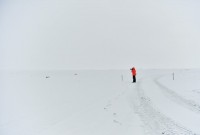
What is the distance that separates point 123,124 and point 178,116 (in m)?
2.44

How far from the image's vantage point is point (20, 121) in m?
9.34

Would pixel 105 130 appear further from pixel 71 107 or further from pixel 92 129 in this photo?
pixel 71 107

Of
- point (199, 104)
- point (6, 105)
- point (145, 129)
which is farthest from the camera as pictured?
point (6, 105)

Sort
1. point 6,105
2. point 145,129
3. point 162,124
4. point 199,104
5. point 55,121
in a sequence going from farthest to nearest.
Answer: point 6,105 → point 199,104 → point 55,121 → point 162,124 → point 145,129

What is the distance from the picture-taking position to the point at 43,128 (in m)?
8.20

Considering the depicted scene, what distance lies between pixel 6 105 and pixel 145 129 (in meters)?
8.20

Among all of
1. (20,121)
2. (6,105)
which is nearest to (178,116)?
(20,121)

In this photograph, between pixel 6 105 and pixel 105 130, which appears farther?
pixel 6 105

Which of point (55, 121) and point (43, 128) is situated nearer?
point (43, 128)

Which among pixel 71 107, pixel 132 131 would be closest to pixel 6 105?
pixel 71 107

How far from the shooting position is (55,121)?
9133 millimetres

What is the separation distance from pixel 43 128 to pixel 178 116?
5.08 meters

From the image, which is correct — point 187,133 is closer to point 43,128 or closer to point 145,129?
point 145,129

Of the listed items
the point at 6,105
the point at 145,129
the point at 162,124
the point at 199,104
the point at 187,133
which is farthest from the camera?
the point at 6,105
